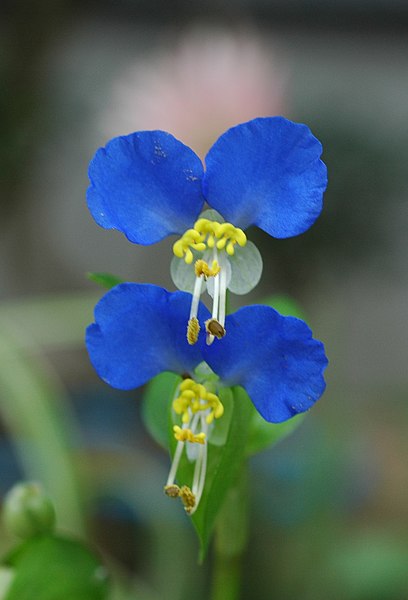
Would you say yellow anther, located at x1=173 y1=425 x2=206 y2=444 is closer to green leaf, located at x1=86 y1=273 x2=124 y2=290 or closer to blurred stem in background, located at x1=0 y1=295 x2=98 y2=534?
green leaf, located at x1=86 y1=273 x2=124 y2=290

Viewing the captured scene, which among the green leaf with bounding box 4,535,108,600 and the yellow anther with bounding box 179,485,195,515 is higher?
the yellow anther with bounding box 179,485,195,515

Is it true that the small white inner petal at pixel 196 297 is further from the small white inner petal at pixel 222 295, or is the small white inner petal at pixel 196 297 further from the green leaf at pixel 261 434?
the green leaf at pixel 261 434

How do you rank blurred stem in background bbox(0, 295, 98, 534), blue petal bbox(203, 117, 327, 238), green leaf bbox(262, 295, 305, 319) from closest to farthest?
1. blue petal bbox(203, 117, 327, 238)
2. green leaf bbox(262, 295, 305, 319)
3. blurred stem in background bbox(0, 295, 98, 534)

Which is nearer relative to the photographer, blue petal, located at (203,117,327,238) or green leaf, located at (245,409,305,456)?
blue petal, located at (203,117,327,238)

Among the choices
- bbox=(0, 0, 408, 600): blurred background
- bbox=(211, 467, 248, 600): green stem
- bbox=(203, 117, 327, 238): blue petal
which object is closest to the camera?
bbox=(203, 117, 327, 238): blue petal

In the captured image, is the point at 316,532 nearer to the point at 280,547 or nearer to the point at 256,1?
the point at 280,547

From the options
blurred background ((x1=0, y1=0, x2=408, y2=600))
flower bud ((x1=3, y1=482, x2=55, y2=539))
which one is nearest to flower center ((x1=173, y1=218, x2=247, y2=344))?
flower bud ((x1=3, y1=482, x2=55, y2=539))

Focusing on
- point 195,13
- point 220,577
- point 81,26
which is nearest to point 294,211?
point 220,577
